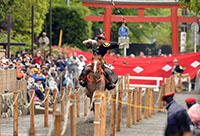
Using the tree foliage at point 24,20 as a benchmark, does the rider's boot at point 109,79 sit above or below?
below

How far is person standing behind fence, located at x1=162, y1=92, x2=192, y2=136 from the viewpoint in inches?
370

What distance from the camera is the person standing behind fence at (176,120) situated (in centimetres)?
939

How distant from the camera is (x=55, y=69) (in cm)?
2614

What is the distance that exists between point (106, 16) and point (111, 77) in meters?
22.8

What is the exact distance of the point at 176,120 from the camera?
35.4 feet

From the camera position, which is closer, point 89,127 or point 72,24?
point 89,127

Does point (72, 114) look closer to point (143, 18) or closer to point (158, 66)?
point (158, 66)

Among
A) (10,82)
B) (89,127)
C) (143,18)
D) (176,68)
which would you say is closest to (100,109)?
(89,127)

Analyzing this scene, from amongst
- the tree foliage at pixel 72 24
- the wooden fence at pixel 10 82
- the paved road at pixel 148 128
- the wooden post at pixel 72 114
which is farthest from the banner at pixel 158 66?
the wooden post at pixel 72 114

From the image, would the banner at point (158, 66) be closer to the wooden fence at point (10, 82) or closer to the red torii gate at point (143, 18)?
the red torii gate at point (143, 18)

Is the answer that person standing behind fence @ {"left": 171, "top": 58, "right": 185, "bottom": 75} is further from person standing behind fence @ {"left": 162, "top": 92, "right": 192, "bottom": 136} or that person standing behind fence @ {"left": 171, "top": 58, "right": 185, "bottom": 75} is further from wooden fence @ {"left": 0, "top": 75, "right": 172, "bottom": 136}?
person standing behind fence @ {"left": 162, "top": 92, "right": 192, "bottom": 136}

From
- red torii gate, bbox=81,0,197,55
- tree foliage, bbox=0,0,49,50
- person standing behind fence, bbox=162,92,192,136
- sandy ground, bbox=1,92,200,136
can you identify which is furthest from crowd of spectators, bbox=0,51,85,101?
red torii gate, bbox=81,0,197,55

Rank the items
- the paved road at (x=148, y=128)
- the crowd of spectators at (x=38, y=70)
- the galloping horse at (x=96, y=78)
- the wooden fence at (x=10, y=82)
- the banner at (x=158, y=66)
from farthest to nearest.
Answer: the banner at (x=158, y=66) → the crowd of spectators at (x=38, y=70) → the wooden fence at (x=10, y=82) → the galloping horse at (x=96, y=78) → the paved road at (x=148, y=128)

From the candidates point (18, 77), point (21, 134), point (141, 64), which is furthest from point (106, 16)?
point (21, 134)
